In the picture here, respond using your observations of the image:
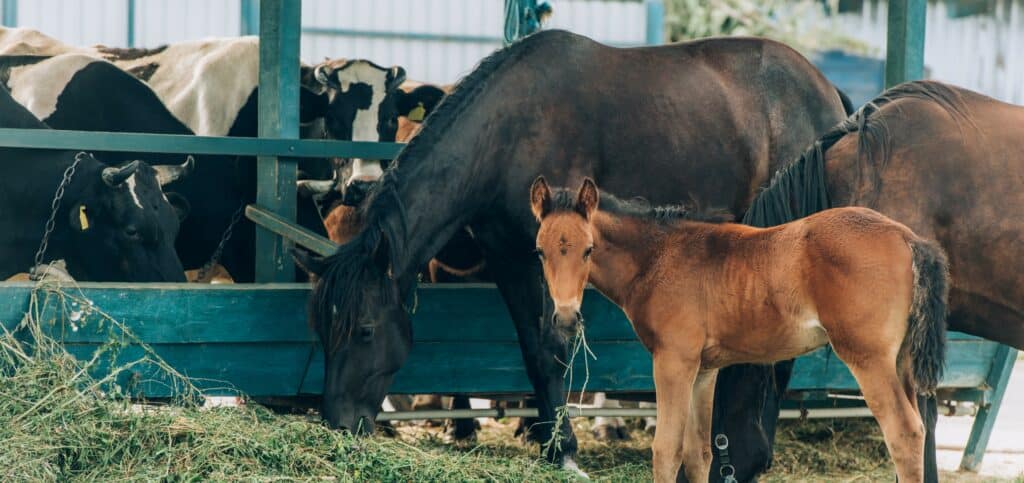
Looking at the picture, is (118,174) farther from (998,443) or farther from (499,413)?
(998,443)

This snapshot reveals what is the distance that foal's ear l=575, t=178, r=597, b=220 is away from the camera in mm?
5035

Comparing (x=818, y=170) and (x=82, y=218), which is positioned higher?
(x=818, y=170)

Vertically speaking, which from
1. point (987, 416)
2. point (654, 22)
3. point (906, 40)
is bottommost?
point (987, 416)

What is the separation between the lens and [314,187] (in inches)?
320

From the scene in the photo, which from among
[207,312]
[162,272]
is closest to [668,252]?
[207,312]

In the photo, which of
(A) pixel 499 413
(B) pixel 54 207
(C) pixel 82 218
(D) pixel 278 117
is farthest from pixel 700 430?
(B) pixel 54 207

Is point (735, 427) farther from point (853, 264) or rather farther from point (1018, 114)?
point (1018, 114)

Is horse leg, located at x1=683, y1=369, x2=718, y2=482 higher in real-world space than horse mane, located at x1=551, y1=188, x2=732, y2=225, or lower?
lower

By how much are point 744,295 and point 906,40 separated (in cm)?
297

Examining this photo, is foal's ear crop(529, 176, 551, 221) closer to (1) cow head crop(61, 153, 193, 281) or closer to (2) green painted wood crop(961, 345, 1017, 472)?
(1) cow head crop(61, 153, 193, 281)

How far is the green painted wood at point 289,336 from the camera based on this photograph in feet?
19.6

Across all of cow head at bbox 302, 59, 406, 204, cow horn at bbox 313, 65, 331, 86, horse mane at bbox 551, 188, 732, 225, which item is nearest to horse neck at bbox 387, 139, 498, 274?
horse mane at bbox 551, 188, 732, 225

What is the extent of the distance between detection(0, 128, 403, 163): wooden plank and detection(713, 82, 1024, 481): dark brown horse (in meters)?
2.14

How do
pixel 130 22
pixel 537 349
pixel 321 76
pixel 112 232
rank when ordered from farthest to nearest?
pixel 130 22
pixel 321 76
pixel 112 232
pixel 537 349
